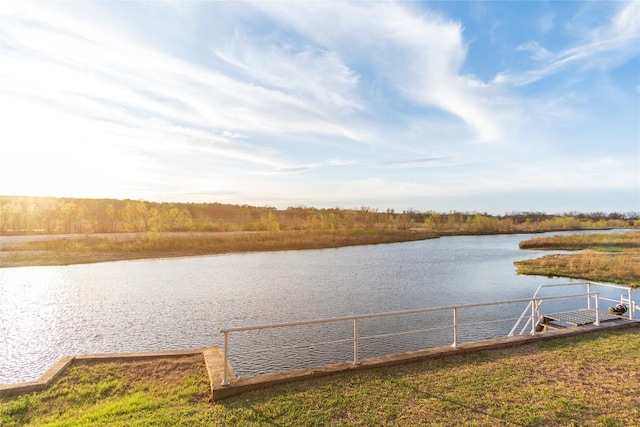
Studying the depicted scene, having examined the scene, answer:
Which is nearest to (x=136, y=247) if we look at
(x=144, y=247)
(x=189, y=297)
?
(x=144, y=247)

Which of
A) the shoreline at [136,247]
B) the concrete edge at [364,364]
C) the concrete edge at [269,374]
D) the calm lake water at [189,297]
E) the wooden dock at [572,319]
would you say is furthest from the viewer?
the shoreline at [136,247]

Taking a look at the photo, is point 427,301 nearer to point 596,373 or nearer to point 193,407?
point 596,373

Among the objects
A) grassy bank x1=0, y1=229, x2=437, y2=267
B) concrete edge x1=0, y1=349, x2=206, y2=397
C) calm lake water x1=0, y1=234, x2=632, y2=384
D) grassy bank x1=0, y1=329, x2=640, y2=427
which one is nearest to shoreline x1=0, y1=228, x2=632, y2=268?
grassy bank x1=0, y1=229, x2=437, y2=267

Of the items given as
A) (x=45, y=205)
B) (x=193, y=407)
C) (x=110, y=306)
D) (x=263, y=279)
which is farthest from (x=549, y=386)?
(x=45, y=205)

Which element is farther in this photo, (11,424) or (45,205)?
(45,205)

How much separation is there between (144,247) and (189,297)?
3251 cm

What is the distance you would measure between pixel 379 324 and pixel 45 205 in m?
92.9

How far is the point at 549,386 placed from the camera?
7.19 metres

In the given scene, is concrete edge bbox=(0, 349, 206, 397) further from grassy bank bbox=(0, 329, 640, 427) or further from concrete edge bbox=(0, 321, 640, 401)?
grassy bank bbox=(0, 329, 640, 427)

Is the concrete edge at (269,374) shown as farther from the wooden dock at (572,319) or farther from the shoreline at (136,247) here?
the shoreline at (136,247)

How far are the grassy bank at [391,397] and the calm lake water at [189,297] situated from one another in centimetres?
378

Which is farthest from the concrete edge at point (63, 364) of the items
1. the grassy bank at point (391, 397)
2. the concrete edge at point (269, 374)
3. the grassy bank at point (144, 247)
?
the grassy bank at point (144, 247)

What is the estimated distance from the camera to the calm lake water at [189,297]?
559 inches

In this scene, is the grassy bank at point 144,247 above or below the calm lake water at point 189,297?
above
